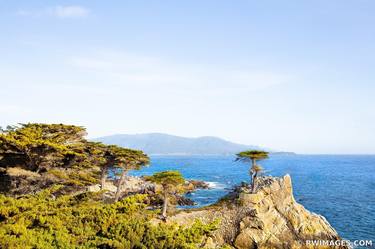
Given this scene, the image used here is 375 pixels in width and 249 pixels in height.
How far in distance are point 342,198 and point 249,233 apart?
3956 cm

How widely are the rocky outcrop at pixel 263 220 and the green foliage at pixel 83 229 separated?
14817 mm

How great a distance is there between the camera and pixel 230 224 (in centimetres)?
3091

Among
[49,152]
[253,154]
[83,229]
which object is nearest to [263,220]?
[253,154]

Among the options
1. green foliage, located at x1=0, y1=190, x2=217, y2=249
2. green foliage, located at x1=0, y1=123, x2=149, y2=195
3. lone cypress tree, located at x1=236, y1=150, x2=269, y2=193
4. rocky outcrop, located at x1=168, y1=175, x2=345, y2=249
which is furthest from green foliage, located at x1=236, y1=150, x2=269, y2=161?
green foliage, located at x1=0, y1=190, x2=217, y2=249

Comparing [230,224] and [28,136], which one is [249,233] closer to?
[230,224]

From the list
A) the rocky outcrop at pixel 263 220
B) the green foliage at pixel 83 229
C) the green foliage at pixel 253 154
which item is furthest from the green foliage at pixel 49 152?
the green foliage at pixel 253 154

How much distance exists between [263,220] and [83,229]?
20.9 m

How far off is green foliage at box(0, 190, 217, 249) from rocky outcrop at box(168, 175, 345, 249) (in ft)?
48.6

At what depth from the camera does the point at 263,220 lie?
101 ft

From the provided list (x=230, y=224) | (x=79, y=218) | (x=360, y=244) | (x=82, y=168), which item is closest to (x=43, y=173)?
(x=82, y=168)

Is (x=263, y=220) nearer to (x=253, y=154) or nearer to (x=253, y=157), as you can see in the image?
(x=253, y=157)

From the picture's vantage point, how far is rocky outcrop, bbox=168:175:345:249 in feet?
96.7

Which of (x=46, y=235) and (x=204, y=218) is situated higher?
(x=46, y=235)

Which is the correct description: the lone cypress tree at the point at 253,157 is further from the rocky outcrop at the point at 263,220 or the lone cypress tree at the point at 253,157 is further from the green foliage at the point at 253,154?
the rocky outcrop at the point at 263,220
